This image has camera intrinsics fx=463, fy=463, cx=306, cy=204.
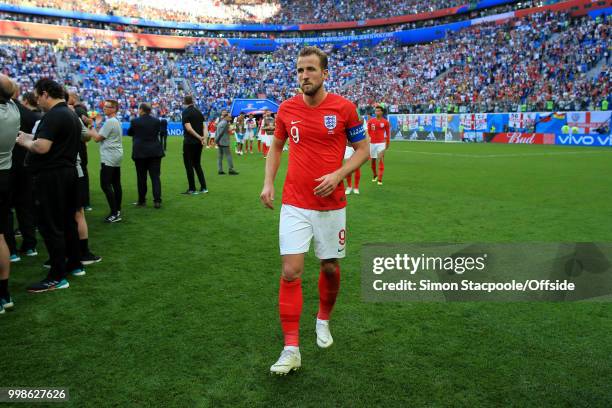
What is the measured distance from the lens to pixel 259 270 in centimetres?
588

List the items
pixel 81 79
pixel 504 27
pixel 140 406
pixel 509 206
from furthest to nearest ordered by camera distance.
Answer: pixel 81 79 → pixel 504 27 → pixel 509 206 → pixel 140 406

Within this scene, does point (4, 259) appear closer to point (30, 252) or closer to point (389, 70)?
point (30, 252)

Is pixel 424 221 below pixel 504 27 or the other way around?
below

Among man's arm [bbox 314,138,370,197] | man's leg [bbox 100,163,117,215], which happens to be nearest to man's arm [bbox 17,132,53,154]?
man's arm [bbox 314,138,370,197]

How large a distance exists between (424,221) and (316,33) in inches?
2567

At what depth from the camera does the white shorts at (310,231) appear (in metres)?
3.51

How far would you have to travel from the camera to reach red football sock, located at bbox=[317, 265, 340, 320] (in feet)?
12.5

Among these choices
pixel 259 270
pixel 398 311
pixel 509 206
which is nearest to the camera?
pixel 398 311

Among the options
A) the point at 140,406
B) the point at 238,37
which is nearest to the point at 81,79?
the point at 238,37

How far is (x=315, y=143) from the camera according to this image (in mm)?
3564

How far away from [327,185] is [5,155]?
11.3 ft

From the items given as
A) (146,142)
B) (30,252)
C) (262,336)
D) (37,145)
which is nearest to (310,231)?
(262,336)

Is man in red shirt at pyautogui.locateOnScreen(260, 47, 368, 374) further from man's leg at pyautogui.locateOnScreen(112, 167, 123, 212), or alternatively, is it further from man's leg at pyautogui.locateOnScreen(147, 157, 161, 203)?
man's leg at pyautogui.locateOnScreen(147, 157, 161, 203)

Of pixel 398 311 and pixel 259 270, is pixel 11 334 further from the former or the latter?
pixel 398 311
